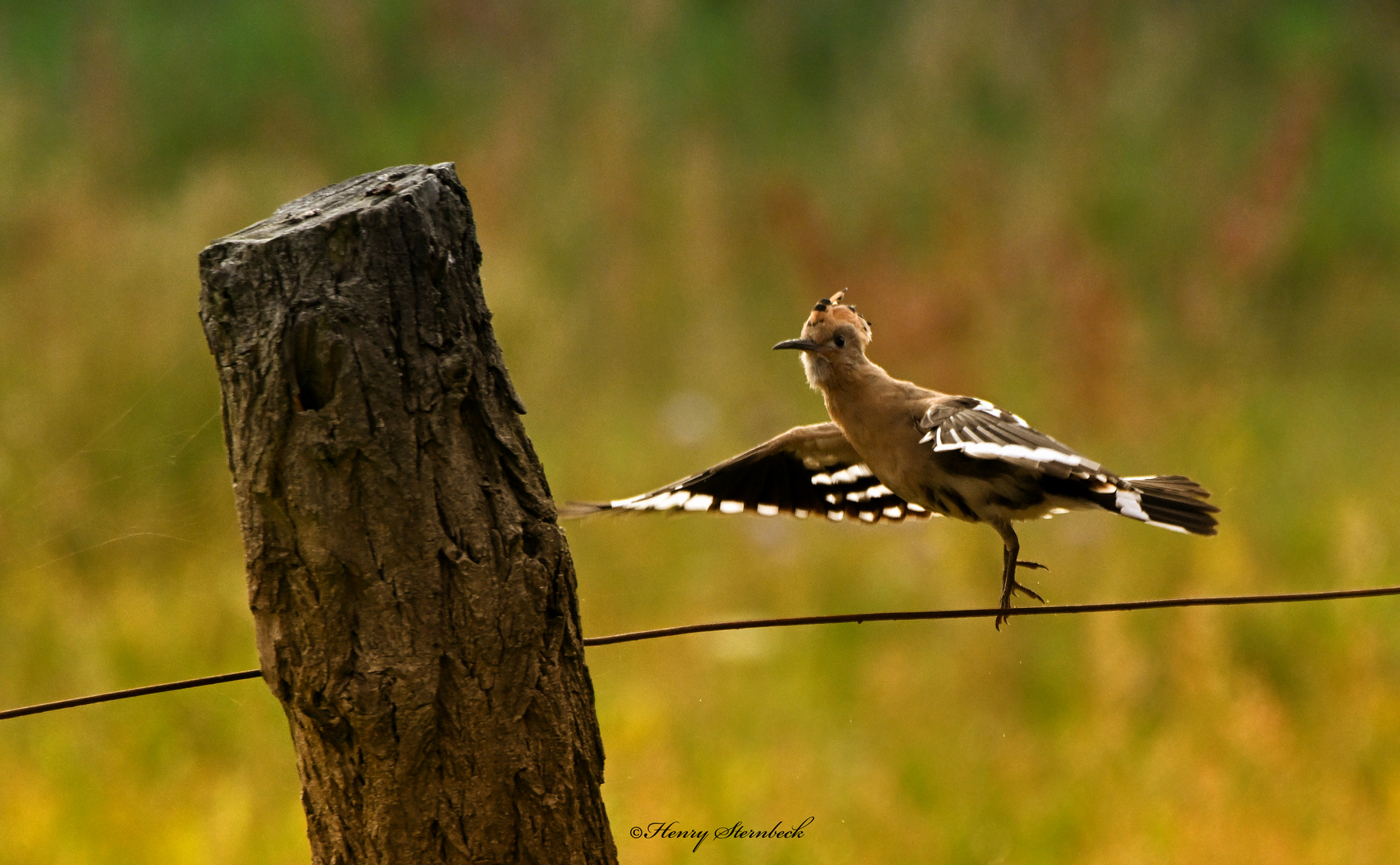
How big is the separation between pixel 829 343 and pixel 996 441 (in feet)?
1.57

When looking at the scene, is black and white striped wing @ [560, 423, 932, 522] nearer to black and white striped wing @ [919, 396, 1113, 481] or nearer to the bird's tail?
black and white striped wing @ [919, 396, 1113, 481]

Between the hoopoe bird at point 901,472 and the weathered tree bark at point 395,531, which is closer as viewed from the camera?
the weathered tree bark at point 395,531

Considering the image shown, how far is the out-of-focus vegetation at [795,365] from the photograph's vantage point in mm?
3408

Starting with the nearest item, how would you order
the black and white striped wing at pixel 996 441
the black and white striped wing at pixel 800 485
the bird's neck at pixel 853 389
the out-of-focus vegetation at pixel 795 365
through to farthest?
the black and white striped wing at pixel 996 441 < the bird's neck at pixel 853 389 < the black and white striped wing at pixel 800 485 < the out-of-focus vegetation at pixel 795 365

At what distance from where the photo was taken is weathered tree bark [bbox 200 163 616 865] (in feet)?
4.33

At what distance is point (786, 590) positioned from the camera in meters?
4.82

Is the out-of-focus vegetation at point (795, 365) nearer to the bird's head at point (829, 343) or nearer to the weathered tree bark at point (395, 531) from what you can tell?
the weathered tree bark at point (395, 531)

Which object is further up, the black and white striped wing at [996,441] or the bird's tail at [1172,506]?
the black and white striped wing at [996,441]

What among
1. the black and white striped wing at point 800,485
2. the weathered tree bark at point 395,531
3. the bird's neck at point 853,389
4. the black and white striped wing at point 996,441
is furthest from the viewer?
the black and white striped wing at point 800,485

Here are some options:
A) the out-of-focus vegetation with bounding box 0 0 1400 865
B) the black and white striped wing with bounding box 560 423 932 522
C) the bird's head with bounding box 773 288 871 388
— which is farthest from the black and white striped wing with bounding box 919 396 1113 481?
the out-of-focus vegetation with bounding box 0 0 1400 865

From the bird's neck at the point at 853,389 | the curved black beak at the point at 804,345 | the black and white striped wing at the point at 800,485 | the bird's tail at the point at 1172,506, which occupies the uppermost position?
the curved black beak at the point at 804,345

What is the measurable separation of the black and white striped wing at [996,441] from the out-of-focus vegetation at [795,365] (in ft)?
3.76

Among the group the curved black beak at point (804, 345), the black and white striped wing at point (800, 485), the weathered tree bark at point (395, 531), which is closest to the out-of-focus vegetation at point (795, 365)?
the weathered tree bark at point (395, 531)

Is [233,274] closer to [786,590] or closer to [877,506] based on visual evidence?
[877,506]
